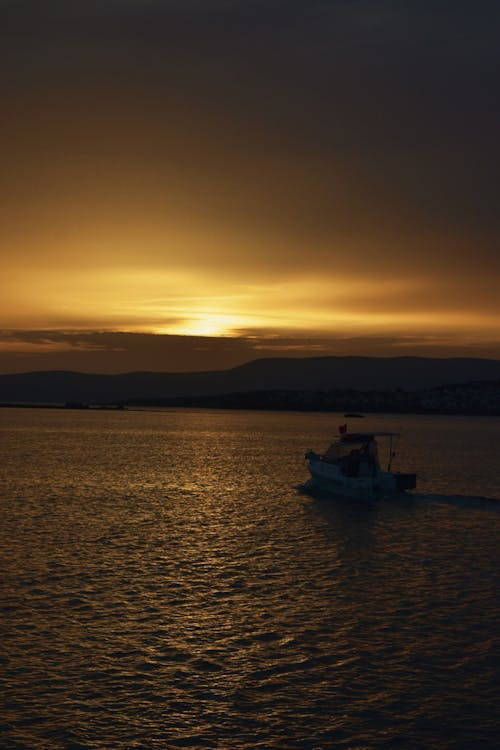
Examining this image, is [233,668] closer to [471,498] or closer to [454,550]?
[454,550]

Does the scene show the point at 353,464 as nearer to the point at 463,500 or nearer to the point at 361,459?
the point at 361,459

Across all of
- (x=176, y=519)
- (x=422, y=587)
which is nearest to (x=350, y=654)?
(x=422, y=587)

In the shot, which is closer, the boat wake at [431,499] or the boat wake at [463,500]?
the boat wake at [463,500]

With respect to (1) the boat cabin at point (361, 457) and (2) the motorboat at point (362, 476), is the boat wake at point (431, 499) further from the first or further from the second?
(1) the boat cabin at point (361, 457)

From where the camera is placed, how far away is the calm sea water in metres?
16.5

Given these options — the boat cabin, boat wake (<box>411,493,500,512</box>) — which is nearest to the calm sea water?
boat wake (<box>411,493,500,512</box>)

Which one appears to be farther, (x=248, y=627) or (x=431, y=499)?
(x=431, y=499)

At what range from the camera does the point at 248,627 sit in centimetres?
2358

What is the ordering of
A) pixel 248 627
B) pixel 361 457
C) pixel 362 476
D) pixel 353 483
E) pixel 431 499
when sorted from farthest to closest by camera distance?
1. pixel 431 499
2. pixel 361 457
3. pixel 362 476
4. pixel 353 483
5. pixel 248 627

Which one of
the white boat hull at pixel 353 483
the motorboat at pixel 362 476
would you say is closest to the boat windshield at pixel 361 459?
the motorboat at pixel 362 476

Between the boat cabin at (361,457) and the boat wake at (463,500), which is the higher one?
the boat cabin at (361,457)

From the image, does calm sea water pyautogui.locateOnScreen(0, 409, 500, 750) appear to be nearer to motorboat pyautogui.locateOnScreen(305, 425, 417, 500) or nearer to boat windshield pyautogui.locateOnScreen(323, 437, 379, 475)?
motorboat pyautogui.locateOnScreen(305, 425, 417, 500)

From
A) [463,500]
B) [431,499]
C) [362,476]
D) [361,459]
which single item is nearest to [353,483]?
[362,476]

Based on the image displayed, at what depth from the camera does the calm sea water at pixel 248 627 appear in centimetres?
1650
